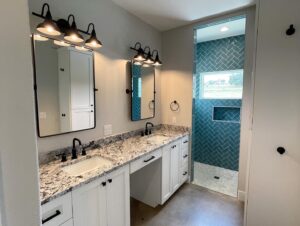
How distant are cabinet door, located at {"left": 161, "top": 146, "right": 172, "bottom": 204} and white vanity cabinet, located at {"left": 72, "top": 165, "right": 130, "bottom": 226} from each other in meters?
0.71

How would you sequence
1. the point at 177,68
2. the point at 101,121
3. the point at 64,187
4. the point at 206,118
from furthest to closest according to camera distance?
the point at 206,118, the point at 177,68, the point at 101,121, the point at 64,187

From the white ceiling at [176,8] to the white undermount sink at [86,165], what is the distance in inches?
73.8

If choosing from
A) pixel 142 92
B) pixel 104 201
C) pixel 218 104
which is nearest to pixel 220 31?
pixel 218 104

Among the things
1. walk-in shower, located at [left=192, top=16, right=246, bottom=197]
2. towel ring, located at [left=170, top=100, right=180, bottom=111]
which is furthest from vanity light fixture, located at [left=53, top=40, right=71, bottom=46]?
walk-in shower, located at [left=192, top=16, right=246, bottom=197]

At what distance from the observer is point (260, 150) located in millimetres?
1631

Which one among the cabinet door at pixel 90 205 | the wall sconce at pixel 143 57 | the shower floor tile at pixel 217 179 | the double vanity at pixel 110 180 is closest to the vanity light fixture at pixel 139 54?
the wall sconce at pixel 143 57

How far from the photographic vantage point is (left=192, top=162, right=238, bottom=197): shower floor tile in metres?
2.77

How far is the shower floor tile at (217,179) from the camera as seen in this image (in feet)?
9.10

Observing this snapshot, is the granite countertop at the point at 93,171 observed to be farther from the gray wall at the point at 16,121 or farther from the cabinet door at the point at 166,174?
the gray wall at the point at 16,121

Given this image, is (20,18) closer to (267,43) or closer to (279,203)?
A: (267,43)

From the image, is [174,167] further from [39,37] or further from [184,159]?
[39,37]

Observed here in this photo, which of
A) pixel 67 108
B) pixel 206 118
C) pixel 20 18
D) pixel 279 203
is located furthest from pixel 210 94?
pixel 20 18

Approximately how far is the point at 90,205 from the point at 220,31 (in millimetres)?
3307

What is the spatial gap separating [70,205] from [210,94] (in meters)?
3.43
